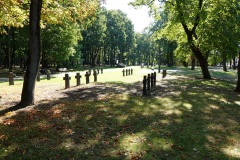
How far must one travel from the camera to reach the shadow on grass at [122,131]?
7.32m

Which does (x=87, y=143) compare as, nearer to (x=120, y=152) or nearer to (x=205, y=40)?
(x=120, y=152)

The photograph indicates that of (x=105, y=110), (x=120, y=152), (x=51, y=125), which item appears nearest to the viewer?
(x=120, y=152)

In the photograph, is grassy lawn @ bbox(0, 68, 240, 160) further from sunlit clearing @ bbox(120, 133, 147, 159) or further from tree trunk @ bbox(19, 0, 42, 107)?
tree trunk @ bbox(19, 0, 42, 107)

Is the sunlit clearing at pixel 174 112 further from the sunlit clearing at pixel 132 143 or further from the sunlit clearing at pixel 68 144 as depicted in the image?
the sunlit clearing at pixel 68 144

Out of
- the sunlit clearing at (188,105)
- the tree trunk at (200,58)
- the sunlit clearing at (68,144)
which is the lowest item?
the sunlit clearing at (68,144)

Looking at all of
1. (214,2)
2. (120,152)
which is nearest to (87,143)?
(120,152)

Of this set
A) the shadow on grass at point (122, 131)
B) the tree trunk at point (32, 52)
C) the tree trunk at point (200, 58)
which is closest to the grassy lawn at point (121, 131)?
the shadow on grass at point (122, 131)

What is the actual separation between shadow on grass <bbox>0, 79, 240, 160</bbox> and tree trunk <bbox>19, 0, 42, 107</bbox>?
80 centimetres

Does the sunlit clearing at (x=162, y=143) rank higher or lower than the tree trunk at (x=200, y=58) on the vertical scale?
lower

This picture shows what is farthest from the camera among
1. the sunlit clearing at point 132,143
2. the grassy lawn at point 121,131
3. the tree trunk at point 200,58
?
the tree trunk at point 200,58

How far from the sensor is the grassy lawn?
7305 mm

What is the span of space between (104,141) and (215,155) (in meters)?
3.35

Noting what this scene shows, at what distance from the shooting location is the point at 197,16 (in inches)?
993

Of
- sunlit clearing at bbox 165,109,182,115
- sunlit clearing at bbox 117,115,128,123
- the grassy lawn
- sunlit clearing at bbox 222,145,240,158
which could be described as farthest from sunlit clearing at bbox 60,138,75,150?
sunlit clearing at bbox 165,109,182,115
